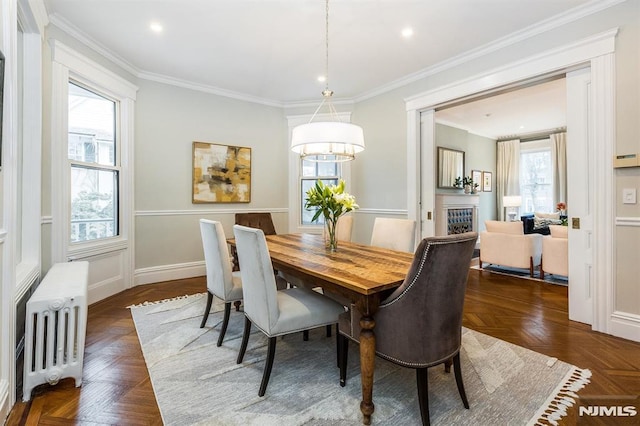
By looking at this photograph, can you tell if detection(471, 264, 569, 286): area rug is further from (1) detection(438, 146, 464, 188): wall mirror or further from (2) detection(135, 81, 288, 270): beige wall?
(2) detection(135, 81, 288, 270): beige wall

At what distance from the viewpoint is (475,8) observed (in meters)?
2.56

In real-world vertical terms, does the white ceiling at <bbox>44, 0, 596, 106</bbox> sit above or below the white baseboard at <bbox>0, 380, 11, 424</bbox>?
above

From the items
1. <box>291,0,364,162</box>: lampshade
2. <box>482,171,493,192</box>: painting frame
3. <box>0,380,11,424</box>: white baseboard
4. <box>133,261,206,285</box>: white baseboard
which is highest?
<box>482,171,493,192</box>: painting frame

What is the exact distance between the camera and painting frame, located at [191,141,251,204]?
14.1 ft

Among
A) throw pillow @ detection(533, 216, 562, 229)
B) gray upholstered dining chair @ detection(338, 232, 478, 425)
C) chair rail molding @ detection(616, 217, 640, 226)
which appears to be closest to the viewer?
gray upholstered dining chair @ detection(338, 232, 478, 425)

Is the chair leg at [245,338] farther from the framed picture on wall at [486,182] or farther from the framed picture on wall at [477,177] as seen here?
the framed picture on wall at [486,182]

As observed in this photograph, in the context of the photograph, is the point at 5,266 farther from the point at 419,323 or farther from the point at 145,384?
the point at 419,323

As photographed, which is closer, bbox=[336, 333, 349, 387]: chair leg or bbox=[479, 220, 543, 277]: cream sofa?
bbox=[336, 333, 349, 387]: chair leg

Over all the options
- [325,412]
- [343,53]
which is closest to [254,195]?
[343,53]

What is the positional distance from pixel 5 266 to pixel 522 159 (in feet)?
30.4

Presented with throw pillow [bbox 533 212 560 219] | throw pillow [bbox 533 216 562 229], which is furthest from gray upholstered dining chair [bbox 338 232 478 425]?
throw pillow [bbox 533 212 560 219]

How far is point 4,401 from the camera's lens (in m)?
1.50

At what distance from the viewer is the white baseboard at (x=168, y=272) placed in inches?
155

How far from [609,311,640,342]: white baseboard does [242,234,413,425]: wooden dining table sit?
1.79 metres
